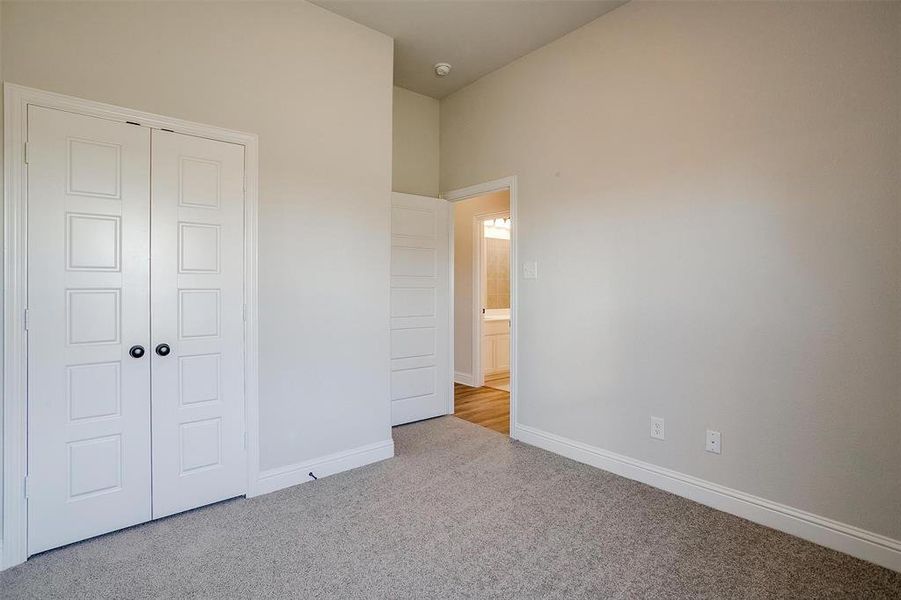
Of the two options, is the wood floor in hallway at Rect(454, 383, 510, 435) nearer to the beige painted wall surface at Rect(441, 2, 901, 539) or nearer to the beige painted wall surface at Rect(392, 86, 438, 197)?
the beige painted wall surface at Rect(441, 2, 901, 539)

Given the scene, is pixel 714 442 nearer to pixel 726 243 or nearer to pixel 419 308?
pixel 726 243

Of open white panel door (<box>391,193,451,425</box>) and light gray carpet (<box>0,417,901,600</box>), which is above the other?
open white panel door (<box>391,193,451,425</box>)

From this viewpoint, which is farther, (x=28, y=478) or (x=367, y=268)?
(x=367, y=268)

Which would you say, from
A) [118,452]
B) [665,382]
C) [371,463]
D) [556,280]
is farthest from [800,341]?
[118,452]

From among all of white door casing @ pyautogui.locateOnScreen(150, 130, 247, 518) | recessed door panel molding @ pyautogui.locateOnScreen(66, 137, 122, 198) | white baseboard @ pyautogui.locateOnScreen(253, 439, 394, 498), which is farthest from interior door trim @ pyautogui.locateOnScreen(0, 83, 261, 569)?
white baseboard @ pyautogui.locateOnScreen(253, 439, 394, 498)

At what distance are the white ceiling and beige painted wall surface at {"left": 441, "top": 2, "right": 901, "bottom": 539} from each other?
179 mm

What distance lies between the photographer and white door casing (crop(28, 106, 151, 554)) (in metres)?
2.08

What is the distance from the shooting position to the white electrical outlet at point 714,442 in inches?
100

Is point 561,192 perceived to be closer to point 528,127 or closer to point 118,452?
point 528,127

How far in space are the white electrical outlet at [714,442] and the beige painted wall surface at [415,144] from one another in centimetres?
312

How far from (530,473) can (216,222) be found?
8.31ft

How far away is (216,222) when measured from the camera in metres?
2.55

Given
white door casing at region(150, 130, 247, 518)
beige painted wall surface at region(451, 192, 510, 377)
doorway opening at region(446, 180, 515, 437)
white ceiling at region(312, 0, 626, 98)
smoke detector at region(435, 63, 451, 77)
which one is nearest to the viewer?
white door casing at region(150, 130, 247, 518)

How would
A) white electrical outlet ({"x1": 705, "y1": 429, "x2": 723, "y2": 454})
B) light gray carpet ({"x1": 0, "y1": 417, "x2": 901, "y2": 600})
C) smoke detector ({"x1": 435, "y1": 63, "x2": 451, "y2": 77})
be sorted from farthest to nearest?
smoke detector ({"x1": 435, "y1": 63, "x2": 451, "y2": 77}), white electrical outlet ({"x1": 705, "y1": 429, "x2": 723, "y2": 454}), light gray carpet ({"x1": 0, "y1": 417, "x2": 901, "y2": 600})
